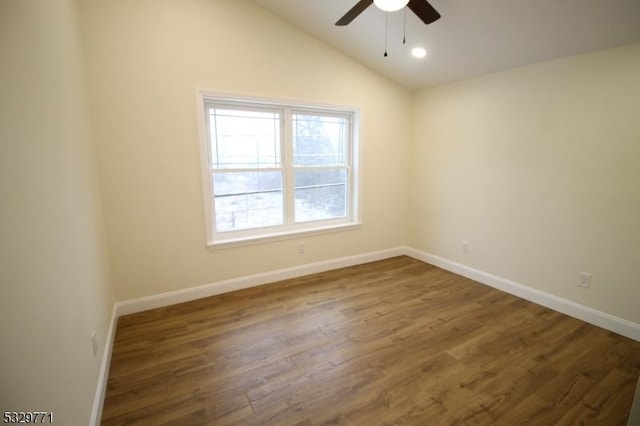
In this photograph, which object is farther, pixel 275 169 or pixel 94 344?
pixel 275 169

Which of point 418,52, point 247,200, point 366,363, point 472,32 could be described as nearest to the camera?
point 366,363

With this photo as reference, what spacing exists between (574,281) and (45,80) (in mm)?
3999

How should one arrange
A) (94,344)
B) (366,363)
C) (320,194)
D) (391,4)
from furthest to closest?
1. (320,194)
2. (366,363)
3. (391,4)
4. (94,344)

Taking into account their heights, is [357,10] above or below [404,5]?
above

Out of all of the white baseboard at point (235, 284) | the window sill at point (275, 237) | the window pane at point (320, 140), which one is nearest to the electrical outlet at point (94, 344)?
the white baseboard at point (235, 284)

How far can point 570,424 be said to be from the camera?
1.62 meters

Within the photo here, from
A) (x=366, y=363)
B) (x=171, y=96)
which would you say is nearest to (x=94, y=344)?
(x=366, y=363)

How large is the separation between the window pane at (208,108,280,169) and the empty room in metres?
0.02

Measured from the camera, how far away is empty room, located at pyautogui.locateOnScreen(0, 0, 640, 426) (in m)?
1.41

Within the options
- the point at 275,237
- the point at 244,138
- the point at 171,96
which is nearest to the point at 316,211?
the point at 275,237

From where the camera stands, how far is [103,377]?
6.08 ft

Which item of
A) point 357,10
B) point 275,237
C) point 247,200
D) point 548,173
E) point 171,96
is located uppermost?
point 357,10

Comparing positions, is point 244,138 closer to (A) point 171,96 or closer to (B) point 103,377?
(A) point 171,96

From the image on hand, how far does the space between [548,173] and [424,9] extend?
6.37 ft
